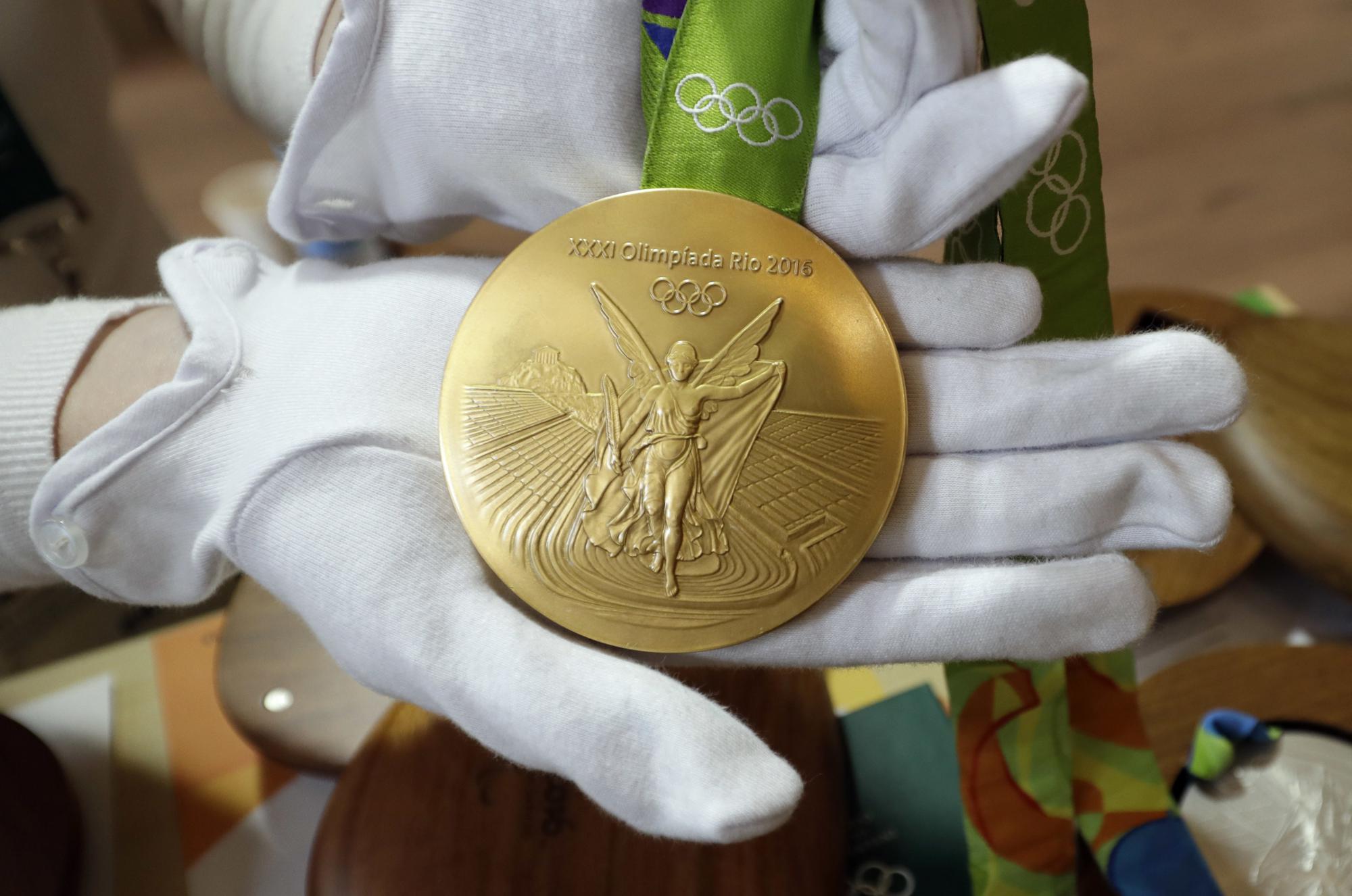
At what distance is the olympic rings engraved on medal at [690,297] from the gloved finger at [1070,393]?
141 mm

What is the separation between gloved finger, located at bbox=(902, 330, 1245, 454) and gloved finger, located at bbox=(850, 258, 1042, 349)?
0.01 m

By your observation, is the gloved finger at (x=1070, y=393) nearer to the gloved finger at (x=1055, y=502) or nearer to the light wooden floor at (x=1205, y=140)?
the gloved finger at (x=1055, y=502)

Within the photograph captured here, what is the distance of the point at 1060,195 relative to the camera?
2.09 ft

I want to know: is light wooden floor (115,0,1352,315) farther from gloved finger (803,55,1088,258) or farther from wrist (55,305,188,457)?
gloved finger (803,55,1088,258)

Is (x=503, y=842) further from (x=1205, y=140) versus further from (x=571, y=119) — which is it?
(x=1205, y=140)

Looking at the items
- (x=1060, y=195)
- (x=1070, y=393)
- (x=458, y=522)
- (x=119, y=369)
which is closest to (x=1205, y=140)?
(x=1060, y=195)

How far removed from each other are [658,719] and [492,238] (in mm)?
1142

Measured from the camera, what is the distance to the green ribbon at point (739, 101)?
581 millimetres

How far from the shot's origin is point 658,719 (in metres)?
0.47

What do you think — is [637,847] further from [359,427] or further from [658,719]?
[359,427]

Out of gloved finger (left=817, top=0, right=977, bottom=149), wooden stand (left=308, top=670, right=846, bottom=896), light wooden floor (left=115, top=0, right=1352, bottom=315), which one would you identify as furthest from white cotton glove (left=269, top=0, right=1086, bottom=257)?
light wooden floor (left=115, top=0, right=1352, bottom=315)

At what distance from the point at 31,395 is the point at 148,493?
0.14 metres

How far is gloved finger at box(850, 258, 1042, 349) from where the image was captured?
1.96 feet

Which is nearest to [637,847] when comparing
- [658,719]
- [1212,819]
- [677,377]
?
[658,719]
